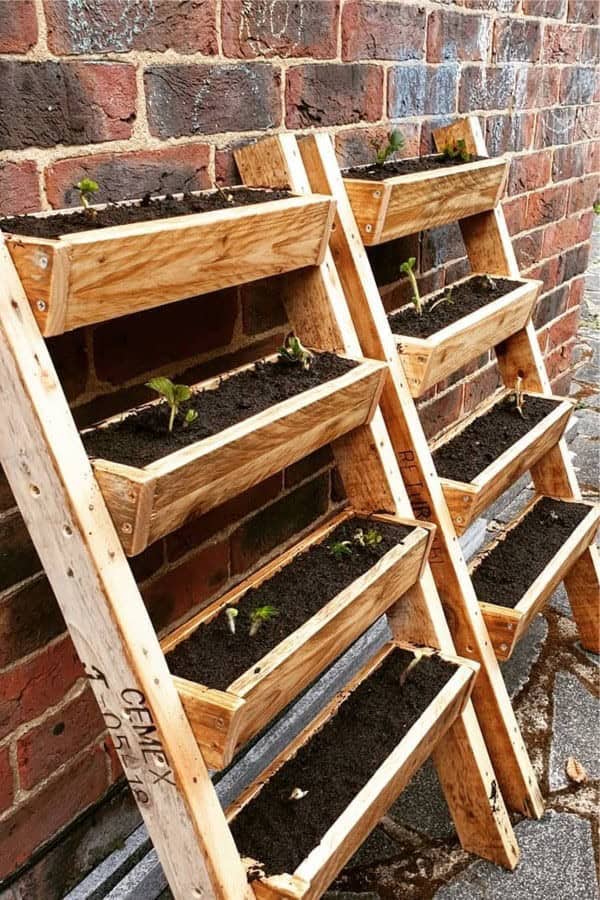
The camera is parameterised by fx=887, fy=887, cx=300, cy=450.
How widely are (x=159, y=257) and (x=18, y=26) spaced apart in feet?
1.12

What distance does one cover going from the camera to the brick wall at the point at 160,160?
3.99 feet

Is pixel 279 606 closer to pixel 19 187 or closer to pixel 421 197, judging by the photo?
pixel 19 187

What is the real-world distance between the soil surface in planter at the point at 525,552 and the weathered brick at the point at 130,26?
1250mm

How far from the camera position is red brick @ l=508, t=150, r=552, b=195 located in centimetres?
262

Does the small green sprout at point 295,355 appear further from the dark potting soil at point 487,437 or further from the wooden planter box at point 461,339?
the dark potting soil at point 487,437

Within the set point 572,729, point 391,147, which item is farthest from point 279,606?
point 572,729

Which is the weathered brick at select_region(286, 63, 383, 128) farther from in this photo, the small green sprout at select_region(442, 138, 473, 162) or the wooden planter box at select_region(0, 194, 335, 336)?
the wooden planter box at select_region(0, 194, 335, 336)

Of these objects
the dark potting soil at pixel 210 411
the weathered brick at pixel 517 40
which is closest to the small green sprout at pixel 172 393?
the dark potting soil at pixel 210 411

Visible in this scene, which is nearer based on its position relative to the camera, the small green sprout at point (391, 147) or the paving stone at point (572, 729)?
the small green sprout at point (391, 147)

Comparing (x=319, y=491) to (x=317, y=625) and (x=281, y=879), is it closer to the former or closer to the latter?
(x=317, y=625)

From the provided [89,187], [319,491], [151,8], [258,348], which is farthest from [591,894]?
[151,8]

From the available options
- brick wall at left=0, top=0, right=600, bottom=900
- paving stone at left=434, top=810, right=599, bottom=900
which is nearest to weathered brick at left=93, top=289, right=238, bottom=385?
brick wall at left=0, top=0, right=600, bottom=900

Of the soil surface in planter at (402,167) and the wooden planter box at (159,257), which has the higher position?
the wooden planter box at (159,257)

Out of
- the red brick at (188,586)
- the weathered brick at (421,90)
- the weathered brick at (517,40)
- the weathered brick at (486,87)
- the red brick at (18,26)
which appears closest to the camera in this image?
the red brick at (18,26)
